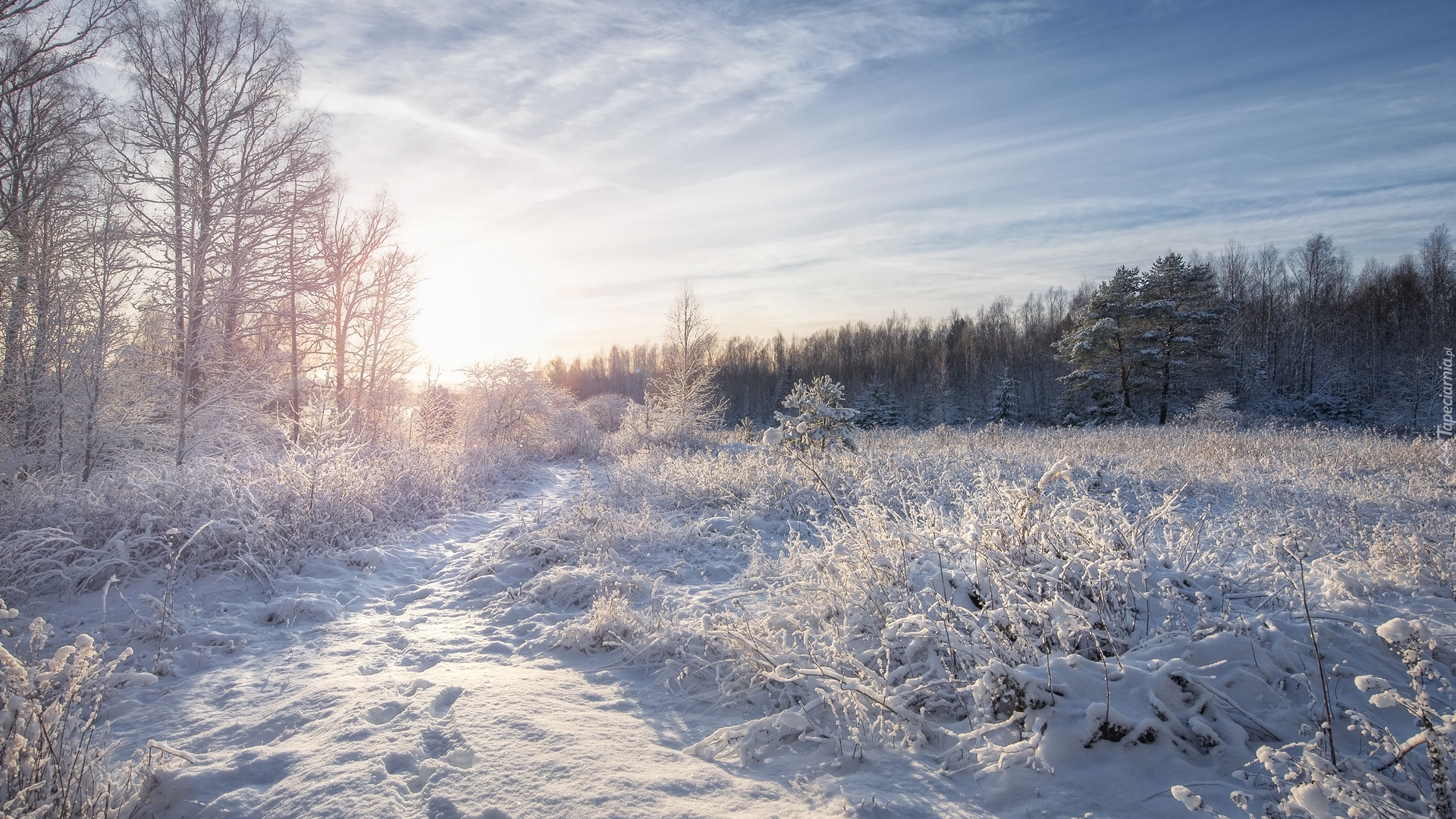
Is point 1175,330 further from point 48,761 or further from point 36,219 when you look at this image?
point 36,219

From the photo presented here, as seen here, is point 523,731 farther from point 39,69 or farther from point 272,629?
point 39,69

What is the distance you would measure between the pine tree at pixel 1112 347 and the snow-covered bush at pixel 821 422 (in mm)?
24158

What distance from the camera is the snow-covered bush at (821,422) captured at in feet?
37.4

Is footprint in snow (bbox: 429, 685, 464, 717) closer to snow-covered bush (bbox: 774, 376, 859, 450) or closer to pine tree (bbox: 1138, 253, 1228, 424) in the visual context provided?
snow-covered bush (bbox: 774, 376, 859, 450)

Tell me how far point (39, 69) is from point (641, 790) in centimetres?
1265

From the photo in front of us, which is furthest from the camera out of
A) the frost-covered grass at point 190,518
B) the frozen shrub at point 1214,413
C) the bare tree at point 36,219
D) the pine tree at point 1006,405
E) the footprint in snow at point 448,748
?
the pine tree at point 1006,405

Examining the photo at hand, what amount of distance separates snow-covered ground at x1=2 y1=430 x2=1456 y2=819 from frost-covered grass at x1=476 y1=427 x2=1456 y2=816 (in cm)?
2

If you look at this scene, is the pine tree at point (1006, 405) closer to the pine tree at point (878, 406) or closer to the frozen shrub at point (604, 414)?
the pine tree at point (878, 406)

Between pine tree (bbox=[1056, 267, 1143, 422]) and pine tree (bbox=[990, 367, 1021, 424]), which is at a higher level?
pine tree (bbox=[1056, 267, 1143, 422])

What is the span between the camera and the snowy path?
2.46 metres

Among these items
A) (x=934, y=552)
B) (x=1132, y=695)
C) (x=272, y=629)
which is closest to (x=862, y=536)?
(x=934, y=552)

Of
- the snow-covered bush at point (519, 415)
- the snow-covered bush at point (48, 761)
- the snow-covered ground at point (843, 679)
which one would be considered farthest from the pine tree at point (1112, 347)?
the snow-covered bush at point (48, 761)

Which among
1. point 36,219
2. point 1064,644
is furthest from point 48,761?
point 36,219

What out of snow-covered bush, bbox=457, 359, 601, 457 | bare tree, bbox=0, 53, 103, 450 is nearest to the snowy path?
bare tree, bbox=0, 53, 103, 450
